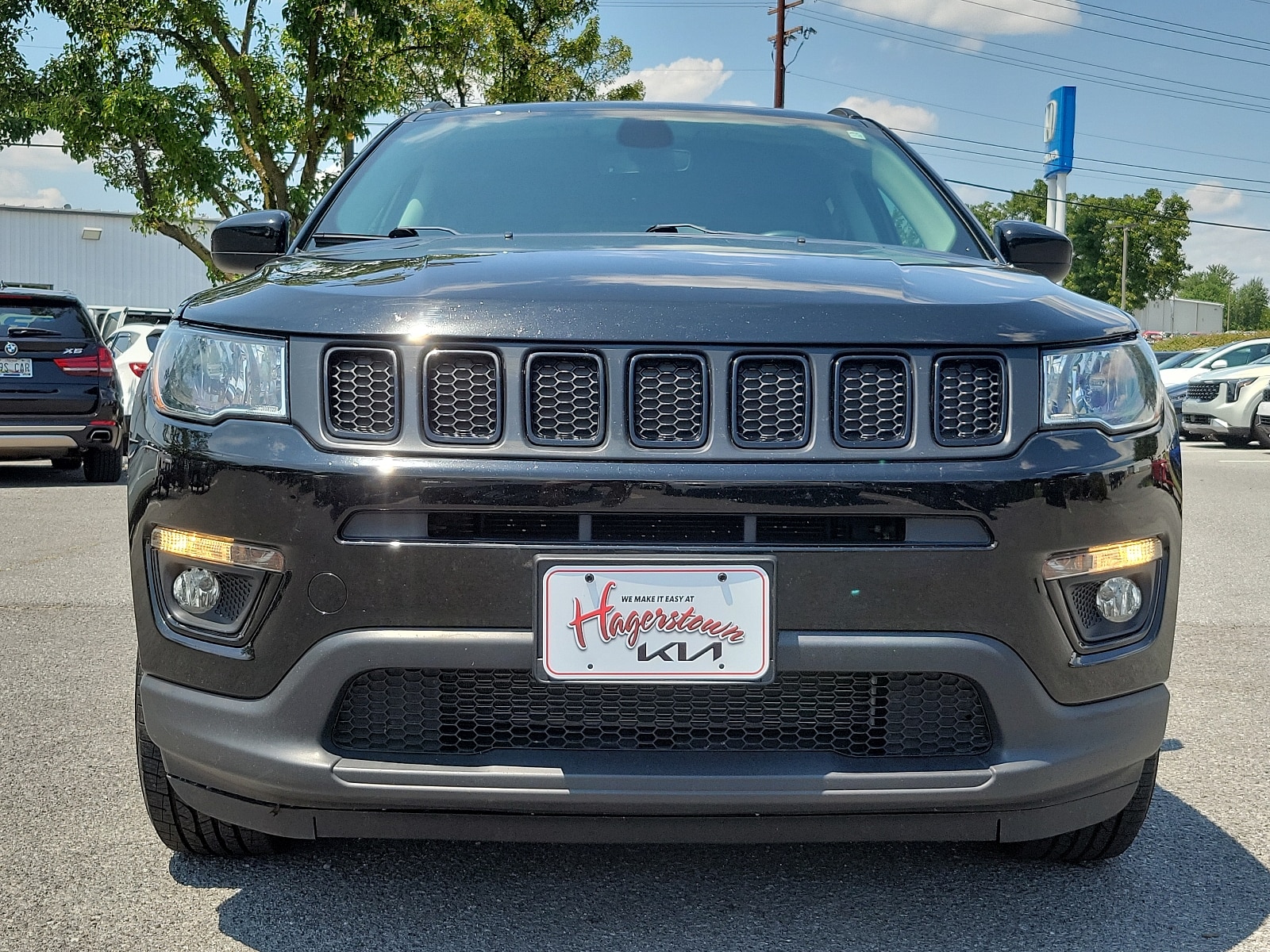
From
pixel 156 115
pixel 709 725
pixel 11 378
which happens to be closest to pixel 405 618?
pixel 709 725

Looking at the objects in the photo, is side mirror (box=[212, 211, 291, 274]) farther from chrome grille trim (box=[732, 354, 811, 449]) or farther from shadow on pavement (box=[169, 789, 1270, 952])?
chrome grille trim (box=[732, 354, 811, 449])

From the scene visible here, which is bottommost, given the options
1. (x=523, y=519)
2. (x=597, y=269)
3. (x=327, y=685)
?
(x=327, y=685)

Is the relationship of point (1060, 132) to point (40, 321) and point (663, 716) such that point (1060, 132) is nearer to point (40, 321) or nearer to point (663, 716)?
point (40, 321)

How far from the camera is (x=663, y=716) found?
209 cm

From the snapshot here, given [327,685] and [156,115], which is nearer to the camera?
[327,685]

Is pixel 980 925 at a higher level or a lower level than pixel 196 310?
lower

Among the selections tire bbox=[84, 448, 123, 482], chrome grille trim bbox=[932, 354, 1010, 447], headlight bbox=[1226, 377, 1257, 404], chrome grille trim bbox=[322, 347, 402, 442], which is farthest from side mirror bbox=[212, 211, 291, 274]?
headlight bbox=[1226, 377, 1257, 404]

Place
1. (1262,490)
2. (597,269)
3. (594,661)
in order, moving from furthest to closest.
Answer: (1262,490), (597,269), (594,661)

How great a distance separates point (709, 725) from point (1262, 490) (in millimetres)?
11655

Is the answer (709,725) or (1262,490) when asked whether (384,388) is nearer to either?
(709,725)

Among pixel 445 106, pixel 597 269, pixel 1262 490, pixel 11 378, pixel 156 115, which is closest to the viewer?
pixel 597 269

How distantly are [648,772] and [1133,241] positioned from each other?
307 feet

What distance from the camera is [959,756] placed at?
211cm

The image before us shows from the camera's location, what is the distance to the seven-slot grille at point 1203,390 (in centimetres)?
1908
